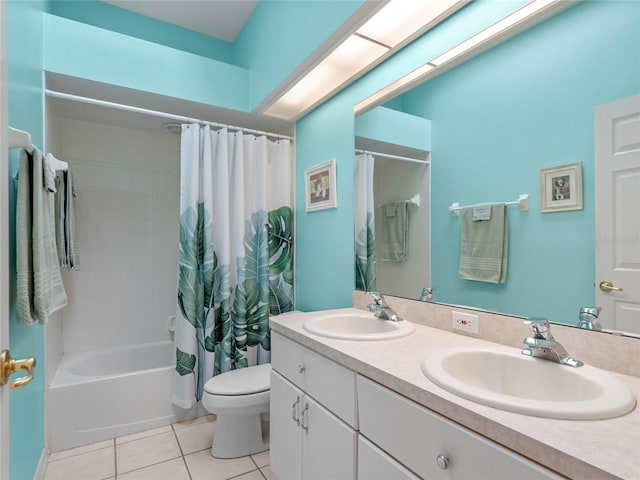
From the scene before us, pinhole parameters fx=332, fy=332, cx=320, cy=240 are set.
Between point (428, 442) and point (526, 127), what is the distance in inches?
42.1

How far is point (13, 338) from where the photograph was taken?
1.20 m

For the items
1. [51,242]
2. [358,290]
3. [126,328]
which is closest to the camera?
[51,242]

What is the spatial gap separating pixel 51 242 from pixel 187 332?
1.01 m

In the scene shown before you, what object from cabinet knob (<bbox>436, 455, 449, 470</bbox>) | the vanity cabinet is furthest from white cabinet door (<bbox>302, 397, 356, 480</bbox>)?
cabinet knob (<bbox>436, 455, 449, 470</bbox>)

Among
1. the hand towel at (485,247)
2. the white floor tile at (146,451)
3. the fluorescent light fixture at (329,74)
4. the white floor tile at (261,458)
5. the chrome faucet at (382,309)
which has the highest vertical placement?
the fluorescent light fixture at (329,74)

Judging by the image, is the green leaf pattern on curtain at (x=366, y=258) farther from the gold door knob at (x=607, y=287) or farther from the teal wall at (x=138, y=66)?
the teal wall at (x=138, y=66)

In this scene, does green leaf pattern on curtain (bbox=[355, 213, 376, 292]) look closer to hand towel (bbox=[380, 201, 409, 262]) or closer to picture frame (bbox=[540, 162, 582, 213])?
hand towel (bbox=[380, 201, 409, 262])

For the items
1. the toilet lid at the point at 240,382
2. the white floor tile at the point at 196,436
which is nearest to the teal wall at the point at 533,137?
the toilet lid at the point at 240,382

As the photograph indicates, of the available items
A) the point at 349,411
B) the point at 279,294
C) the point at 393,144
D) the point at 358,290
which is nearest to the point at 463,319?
the point at 349,411

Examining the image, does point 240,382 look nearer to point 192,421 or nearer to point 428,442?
point 192,421

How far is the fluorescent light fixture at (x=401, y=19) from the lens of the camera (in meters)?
1.35

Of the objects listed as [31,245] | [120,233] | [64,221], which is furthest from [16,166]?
[120,233]

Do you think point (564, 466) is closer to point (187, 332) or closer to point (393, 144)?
point (393, 144)

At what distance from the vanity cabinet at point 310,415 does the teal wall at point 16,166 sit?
991 millimetres
